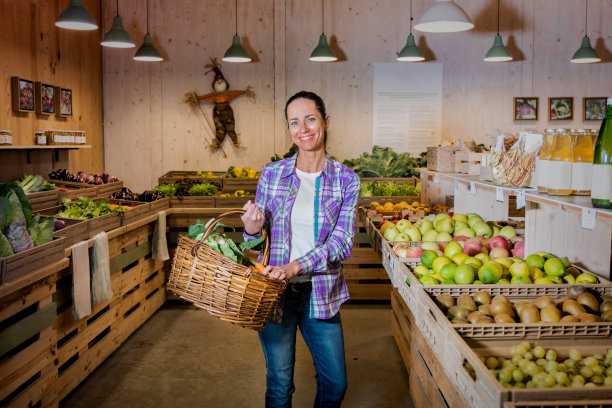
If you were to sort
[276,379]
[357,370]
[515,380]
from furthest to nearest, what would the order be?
[357,370], [276,379], [515,380]

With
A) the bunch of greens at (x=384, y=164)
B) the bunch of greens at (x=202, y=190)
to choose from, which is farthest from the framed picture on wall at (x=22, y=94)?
the bunch of greens at (x=384, y=164)

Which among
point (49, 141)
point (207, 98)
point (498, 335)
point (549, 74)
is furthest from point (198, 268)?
point (549, 74)

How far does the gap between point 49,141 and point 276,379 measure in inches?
175

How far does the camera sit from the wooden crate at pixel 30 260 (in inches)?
103

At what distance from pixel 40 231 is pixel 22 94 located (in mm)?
2894

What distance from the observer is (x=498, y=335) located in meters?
1.98

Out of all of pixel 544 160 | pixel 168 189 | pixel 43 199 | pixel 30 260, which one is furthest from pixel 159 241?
pixel 544 160

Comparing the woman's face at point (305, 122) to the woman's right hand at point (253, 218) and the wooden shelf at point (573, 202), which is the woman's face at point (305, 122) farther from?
the wooden shelf at point (573, 202)

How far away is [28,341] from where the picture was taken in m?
2.91

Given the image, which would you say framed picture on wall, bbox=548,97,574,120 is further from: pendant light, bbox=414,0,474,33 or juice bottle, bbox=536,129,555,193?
juice bottle, bbox=536,129,555,193

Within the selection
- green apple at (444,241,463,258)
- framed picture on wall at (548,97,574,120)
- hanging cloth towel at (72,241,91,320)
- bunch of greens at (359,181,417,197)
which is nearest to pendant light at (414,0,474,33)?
bunch of greens at (359,181,417,197)

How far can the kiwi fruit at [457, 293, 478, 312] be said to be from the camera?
2291mm

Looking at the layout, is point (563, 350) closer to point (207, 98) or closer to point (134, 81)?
point (207, 98)

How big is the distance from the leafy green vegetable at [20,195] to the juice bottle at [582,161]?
2617mm
